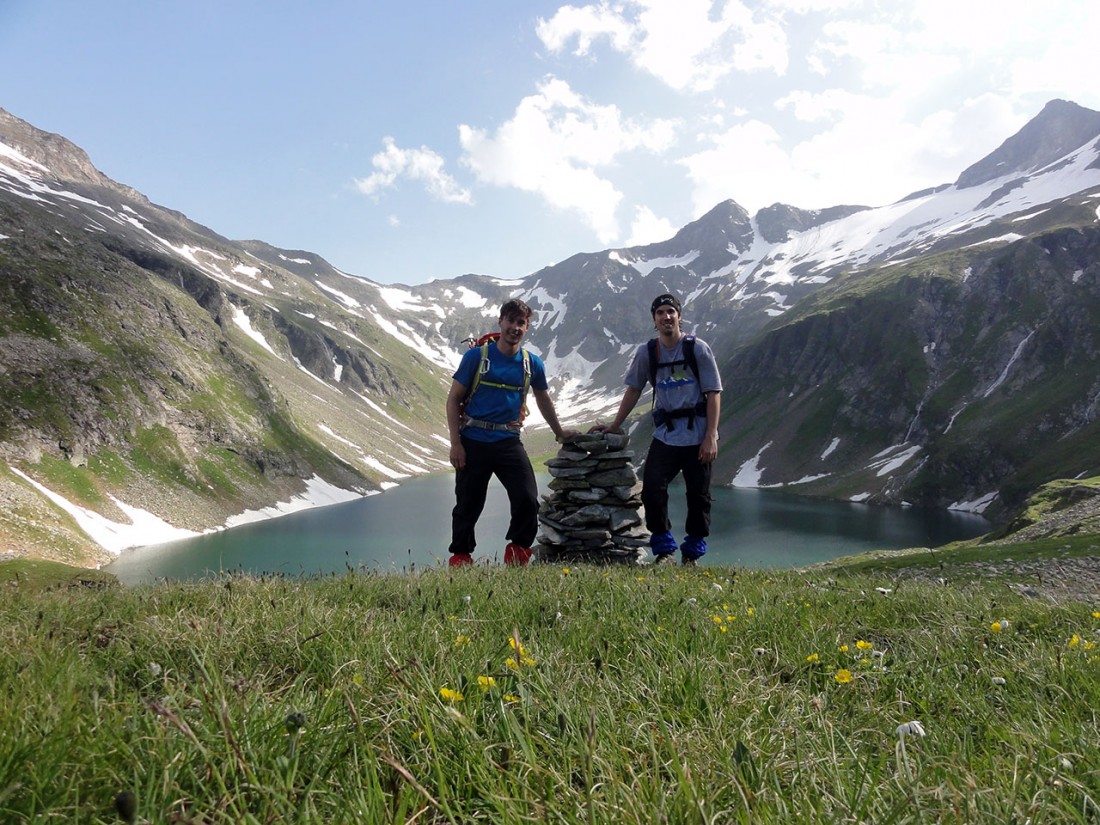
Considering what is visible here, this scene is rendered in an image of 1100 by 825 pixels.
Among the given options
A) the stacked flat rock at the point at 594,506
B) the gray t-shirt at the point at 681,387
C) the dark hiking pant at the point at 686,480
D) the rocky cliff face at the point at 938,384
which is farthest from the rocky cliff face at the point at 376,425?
the gray t-shirt at the point at 681,387

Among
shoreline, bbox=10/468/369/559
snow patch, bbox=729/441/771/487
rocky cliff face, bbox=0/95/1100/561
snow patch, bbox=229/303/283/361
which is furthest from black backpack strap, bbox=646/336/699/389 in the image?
snow patch, bbox=229/303/283/361

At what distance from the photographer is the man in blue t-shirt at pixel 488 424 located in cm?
941

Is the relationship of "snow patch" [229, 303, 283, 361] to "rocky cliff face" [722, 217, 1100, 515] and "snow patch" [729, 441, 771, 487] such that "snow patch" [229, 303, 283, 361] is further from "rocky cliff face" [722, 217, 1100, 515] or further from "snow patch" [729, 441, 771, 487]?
"rocky cliff face" [722, 217, 1100, 515]

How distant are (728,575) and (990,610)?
3.53m

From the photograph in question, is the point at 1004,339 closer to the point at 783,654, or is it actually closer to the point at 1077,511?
the point at 1077,511

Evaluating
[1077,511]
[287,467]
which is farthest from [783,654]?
[287,467]

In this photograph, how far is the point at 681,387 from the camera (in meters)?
9.92

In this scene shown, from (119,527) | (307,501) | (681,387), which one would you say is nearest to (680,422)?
(681,387)

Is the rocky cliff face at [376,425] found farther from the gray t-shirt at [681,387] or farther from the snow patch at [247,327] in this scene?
the gray t-shirt at [681,387]

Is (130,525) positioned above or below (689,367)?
below

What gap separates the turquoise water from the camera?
62688mm

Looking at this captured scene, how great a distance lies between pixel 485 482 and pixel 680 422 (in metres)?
3.55

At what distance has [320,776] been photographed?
171 centimetres

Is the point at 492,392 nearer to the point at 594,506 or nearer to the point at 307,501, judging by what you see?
the point at 594,506
